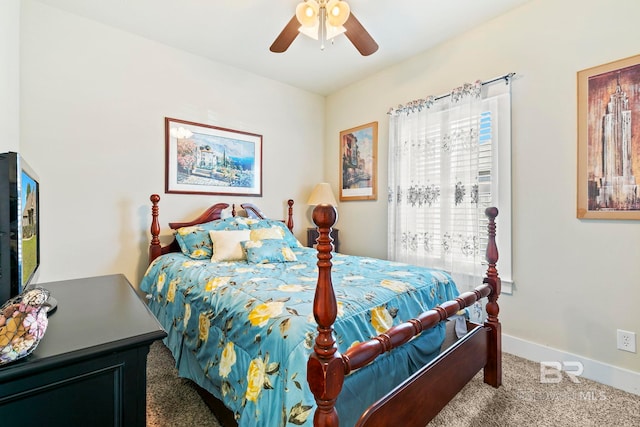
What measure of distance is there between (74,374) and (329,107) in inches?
150

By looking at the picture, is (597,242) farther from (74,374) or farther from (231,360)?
(74,374)

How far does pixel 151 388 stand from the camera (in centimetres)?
190

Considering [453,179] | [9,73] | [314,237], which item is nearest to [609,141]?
[453,179]

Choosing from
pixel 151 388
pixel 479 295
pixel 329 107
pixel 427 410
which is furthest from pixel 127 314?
pixel 329 107

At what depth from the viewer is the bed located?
1031 mm

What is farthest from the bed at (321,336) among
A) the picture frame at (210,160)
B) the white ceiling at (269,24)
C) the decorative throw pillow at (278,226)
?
the white ceiling at (269,24)

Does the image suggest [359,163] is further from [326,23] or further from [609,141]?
[609,141]

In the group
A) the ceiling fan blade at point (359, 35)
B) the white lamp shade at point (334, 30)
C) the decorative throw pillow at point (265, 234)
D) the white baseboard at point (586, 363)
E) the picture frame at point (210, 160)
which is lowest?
the white baseboard at point (586, 363)

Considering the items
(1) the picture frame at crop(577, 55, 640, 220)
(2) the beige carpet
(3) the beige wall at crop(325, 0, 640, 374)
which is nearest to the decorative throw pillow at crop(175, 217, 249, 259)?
(2) the beige carpet

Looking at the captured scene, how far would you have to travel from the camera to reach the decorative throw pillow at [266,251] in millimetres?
2418

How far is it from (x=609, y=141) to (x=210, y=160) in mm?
3187

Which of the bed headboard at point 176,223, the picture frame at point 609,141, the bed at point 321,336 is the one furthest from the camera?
the bed headboard at point 176,223

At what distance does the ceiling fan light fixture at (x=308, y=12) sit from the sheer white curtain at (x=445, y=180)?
1396 millimetres

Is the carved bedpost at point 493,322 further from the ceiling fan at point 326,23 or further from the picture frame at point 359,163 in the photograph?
the picture frame at point 359,163
